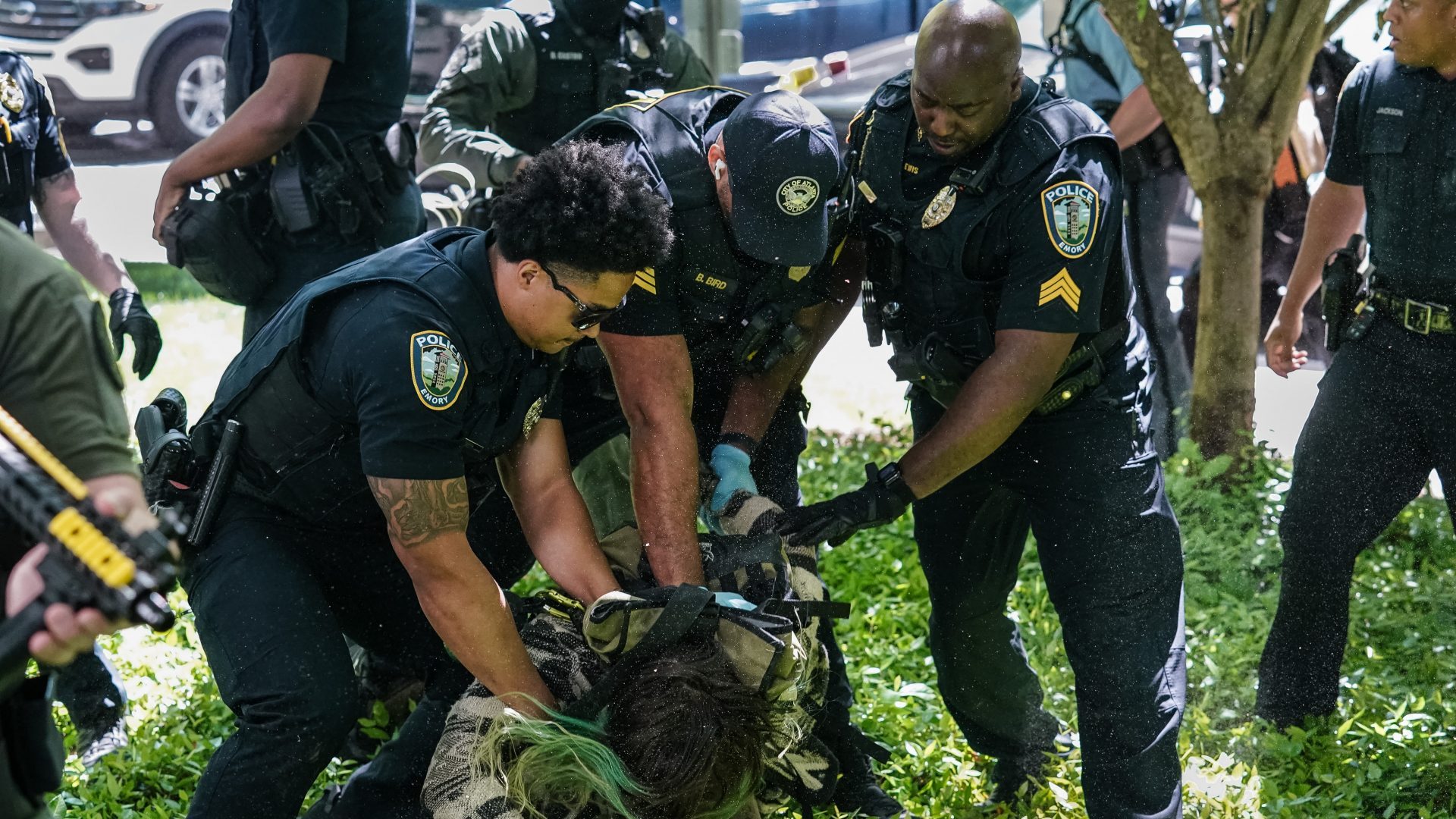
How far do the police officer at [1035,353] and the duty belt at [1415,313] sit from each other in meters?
0.82

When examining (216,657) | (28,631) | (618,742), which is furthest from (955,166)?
(28,631)

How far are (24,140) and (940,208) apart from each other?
2.79 meters

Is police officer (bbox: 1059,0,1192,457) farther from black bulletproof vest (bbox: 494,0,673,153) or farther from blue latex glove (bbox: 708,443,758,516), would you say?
blue latex glove (bbox: 708,443,758,516)

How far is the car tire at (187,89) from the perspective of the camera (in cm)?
916

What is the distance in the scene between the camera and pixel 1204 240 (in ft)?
17.7

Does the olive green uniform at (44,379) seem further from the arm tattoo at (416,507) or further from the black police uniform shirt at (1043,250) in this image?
the black police uniform shirt at (1043,250)

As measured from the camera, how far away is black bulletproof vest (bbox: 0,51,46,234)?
4023 mm

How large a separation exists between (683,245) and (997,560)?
47.8 inches

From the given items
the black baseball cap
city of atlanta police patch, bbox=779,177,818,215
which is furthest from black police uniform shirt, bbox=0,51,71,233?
city of atlanta police patch, bbox=779,177,818,215

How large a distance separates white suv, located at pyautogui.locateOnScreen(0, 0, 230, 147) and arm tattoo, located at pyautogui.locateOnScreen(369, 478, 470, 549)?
7.37 m

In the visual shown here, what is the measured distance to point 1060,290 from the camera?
301 centimetres

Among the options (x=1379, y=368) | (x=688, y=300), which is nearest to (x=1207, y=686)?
(x=1379, y=368)

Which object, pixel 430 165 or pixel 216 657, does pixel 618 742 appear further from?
pixel 430 165

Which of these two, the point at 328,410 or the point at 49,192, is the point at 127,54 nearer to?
the point at 49,192
